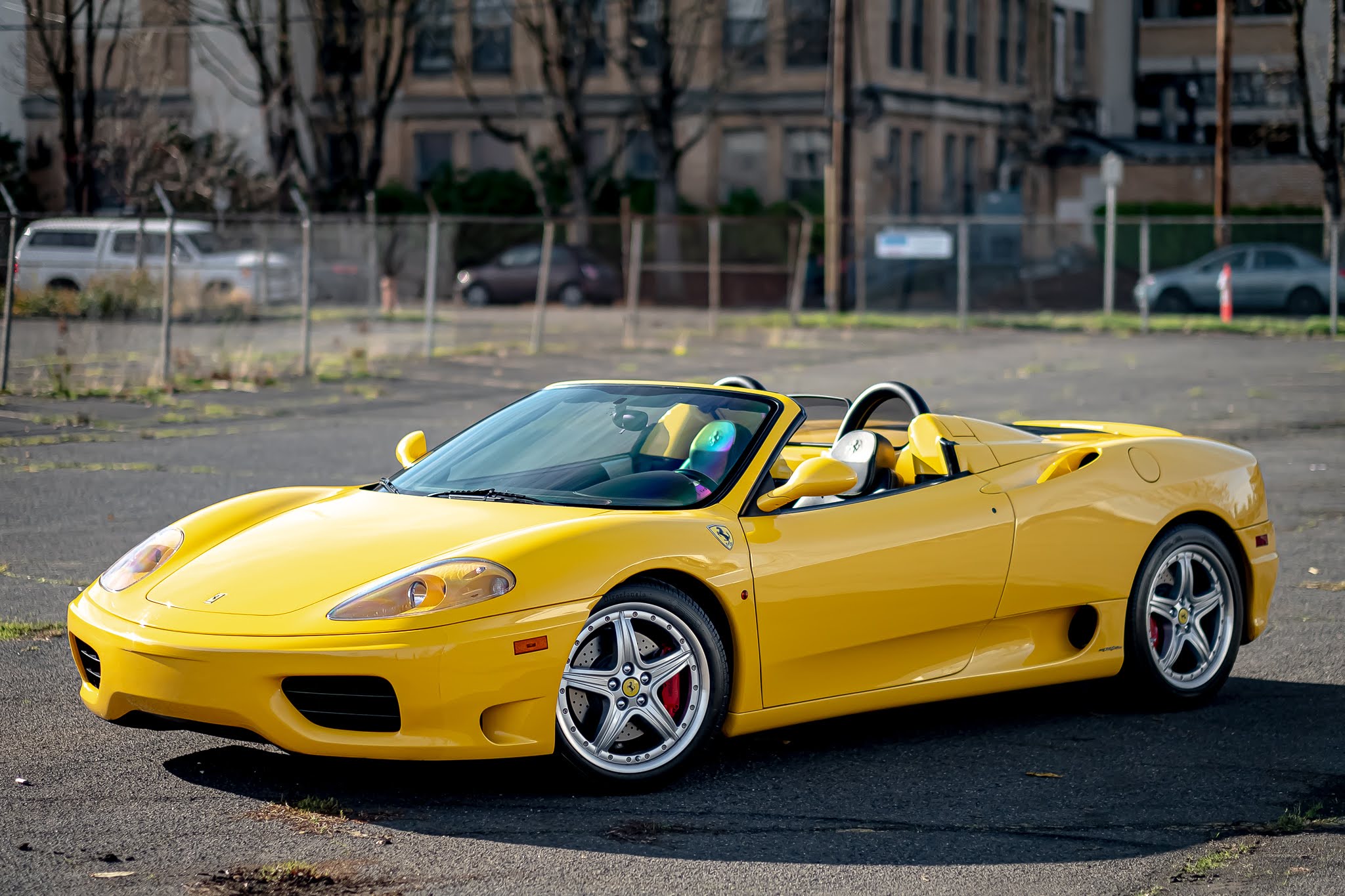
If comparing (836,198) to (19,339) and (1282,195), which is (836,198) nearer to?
(19,339)

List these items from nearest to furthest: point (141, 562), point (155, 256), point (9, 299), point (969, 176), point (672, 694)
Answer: point (672, 694) → point (141, 562) → point (9, 299) → point (155, 256) → point (969, 176)

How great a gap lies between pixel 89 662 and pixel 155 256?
29.4 meters

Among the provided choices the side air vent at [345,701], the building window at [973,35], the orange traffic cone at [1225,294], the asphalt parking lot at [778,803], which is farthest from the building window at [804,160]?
the side air vent at [345,701]

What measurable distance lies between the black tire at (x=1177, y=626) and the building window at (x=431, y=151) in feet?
160

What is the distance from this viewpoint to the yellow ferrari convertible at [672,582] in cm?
516

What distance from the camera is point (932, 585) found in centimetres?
616

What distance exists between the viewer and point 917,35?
51.7 metres

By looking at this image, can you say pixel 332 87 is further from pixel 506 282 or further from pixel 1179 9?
pixel 1179 9

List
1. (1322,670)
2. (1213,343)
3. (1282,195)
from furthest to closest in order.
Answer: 1. (1282,195)
2. (1213,343)
3. (1322,670)

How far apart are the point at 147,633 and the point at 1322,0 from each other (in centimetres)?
5679

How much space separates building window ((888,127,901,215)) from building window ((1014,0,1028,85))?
27.4 feet

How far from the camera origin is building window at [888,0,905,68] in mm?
50125

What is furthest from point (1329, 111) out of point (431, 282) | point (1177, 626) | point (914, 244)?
point (1177, 626)

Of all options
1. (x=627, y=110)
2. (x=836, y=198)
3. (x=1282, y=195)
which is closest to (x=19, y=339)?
(x=836, y=198)
